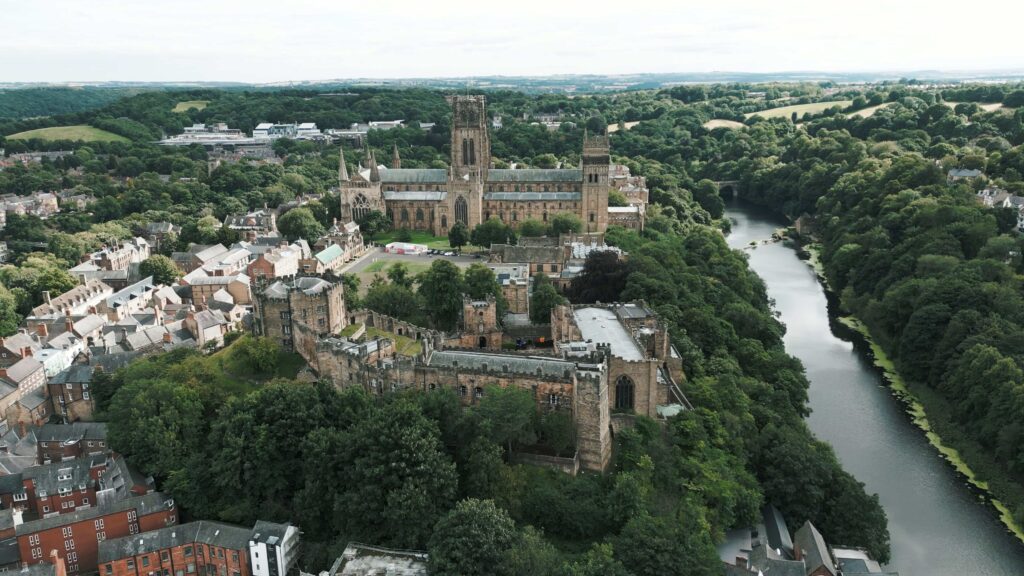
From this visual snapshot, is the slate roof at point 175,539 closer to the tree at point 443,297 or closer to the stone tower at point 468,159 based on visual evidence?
the tree at point 443,297

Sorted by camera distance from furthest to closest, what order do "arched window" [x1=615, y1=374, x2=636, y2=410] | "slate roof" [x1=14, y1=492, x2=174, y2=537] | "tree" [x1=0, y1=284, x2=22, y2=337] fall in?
"tree" [x1=0, y1=284, x2=22, y2=337], "arched window" [x1=615, y1=374, x2=636, y2=410], "slate roof" [x1=14, y1=492, x2=174, y2=537]

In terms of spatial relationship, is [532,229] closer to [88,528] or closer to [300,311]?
[300,311]

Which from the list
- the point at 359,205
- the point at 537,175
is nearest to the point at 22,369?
the point at 359,205

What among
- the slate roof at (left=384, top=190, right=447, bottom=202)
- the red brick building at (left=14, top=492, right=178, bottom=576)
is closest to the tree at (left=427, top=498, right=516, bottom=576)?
the red brick building at (left=14, top=492, right=178, bottom=576)

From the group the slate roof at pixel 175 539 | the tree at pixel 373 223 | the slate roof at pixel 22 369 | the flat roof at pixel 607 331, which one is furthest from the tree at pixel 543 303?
the tree at pixel 373 223

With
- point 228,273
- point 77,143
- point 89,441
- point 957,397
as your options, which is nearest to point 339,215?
point 228,273

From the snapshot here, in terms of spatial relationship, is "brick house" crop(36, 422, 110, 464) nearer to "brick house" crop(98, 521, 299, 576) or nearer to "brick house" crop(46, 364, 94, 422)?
"brick house" crop(46, 364, 94, 422)

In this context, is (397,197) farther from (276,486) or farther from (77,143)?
(77,143)
